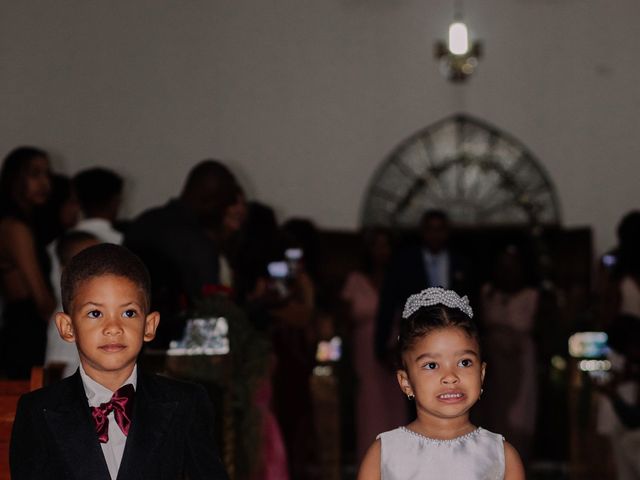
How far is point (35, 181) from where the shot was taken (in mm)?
6781

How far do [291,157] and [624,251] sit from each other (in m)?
5.51

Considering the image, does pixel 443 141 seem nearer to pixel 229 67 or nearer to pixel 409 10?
pixel 409 10

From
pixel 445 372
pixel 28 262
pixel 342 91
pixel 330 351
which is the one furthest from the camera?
pixel 342 91

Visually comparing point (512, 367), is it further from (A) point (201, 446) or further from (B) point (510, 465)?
(A) point (201, 446)

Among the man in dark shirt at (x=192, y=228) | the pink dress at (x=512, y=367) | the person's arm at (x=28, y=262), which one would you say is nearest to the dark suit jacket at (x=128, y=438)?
the man in dark shirt at (x=192, y=228)

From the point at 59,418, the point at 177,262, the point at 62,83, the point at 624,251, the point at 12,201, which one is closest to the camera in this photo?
the point at 59,418

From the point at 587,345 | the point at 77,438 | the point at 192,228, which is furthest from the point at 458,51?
the point at 77,438

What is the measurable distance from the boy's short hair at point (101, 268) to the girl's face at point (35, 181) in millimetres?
3596

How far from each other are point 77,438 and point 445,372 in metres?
0.96

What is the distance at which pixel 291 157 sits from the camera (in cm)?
1326

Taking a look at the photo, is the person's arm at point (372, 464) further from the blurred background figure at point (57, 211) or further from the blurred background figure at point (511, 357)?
the blurred background figure at point (511, 357)

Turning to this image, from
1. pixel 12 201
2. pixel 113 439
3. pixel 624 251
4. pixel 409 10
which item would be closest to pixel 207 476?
pixel 113 439

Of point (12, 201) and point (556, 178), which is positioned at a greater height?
point (556, 178)

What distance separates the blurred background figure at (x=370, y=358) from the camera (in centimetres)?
1000
